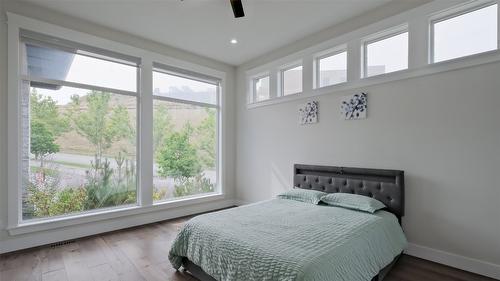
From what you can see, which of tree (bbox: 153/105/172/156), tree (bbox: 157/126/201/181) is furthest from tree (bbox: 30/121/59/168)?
tree (bbox: 157/126/201/181)

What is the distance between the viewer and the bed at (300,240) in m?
1.71

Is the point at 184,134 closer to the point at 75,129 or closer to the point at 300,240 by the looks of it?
the point at 75,129

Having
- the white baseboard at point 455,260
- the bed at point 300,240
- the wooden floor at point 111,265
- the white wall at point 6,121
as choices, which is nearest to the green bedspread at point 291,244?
the bed at point 300,240

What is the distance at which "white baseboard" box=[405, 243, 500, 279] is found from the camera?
7.84ft

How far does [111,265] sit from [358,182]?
10.1ft

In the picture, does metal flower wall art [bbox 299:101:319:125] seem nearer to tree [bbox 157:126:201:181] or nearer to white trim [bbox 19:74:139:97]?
tree [bbox 157:126:201:181]

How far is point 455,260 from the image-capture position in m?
2.59

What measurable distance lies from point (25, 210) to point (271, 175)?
11.8 ft

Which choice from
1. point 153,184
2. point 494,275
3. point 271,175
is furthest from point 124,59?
point 494,275

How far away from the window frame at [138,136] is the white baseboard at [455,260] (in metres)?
3.40

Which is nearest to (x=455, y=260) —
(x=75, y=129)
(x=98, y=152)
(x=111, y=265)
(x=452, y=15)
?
(x=452, y=15)

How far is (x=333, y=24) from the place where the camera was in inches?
143

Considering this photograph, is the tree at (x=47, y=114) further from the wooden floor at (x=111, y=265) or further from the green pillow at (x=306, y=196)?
the green pillow at (x=306, y=196)

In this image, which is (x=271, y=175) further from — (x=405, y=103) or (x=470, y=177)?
(x=470, y=177)
